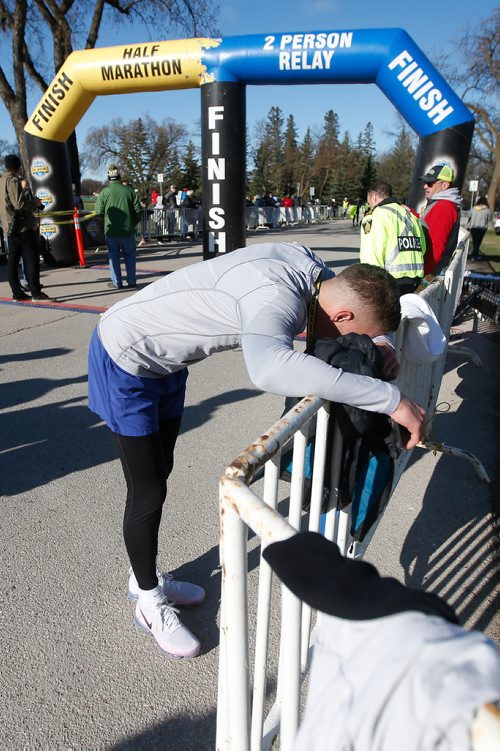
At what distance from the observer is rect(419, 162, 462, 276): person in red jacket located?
16.0ft

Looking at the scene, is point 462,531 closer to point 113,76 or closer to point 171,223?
point 113,76

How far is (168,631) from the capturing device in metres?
2.16

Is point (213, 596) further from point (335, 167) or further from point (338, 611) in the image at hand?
point (335, 167)

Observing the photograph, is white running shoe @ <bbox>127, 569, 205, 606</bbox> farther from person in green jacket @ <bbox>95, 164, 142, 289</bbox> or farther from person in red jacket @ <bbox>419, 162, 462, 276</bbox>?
person in green jacket @ <bbox>95, 164, 142, 289</bbox>

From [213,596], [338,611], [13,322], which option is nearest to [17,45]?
[13,322]

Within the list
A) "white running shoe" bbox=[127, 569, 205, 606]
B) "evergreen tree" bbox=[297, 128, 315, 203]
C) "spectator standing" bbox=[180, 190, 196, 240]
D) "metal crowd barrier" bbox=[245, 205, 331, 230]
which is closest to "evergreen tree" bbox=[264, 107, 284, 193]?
"evergreen tree" bbox=[297, 128, 315, 203]

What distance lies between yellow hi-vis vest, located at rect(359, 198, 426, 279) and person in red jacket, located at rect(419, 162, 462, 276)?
2.21ft

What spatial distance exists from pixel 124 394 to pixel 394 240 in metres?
2.92

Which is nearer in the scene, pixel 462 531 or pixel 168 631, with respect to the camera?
pixel 168 631

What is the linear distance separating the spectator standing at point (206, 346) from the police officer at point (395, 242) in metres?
2.44

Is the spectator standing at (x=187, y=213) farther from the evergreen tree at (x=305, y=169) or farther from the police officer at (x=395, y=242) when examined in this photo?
the evergreen tree at (x=305, y=169)

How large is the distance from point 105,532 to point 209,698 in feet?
3.84

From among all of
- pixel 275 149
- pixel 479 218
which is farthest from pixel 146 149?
pixel 479 218

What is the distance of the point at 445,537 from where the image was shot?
9.64 ft
